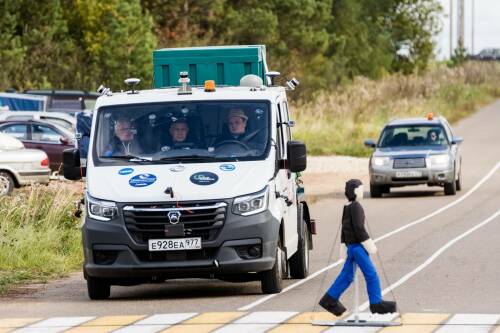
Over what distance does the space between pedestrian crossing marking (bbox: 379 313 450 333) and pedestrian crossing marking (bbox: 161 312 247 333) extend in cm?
151

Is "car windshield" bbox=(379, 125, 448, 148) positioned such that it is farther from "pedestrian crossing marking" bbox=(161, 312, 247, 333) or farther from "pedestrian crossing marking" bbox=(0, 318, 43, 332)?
"pedestrian crossing marking" bbox=(0, 318, 43, 332)

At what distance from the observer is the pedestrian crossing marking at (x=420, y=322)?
1332 centimetres

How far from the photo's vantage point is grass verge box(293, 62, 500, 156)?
5494 cm

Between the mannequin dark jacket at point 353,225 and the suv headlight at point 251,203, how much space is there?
217cm

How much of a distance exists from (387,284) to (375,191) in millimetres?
18093

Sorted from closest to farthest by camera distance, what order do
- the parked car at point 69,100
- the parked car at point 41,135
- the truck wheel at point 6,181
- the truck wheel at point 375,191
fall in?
the truck wheel at point 6,181 < the truck wheel at point 375,191 < the parked car at point 41,135 < the parked car at point 69,100

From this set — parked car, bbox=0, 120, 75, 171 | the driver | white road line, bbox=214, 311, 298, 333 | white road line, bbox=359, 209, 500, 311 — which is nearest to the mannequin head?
white road line, bbox=214, 311, 298, 333

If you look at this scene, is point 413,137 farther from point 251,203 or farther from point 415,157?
point 251,203

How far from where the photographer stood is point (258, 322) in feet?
45.9

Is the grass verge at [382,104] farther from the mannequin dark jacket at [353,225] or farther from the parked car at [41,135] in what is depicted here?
the mannequin dark jacket at [353,225]

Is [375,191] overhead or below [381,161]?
below

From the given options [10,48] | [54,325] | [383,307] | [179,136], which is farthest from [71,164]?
[10,48]

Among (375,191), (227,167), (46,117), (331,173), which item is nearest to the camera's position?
(227,167)

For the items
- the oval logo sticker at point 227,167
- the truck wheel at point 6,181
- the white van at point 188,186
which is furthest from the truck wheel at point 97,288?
the truck wheel at point 6,181
